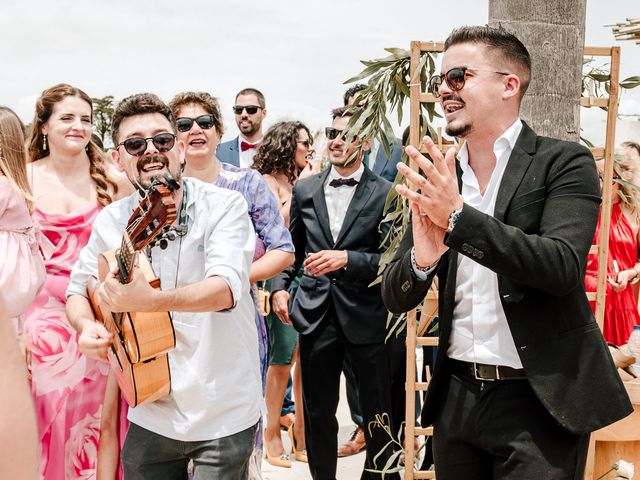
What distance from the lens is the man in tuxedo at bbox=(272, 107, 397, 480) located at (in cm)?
487

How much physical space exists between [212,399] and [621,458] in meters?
1.99

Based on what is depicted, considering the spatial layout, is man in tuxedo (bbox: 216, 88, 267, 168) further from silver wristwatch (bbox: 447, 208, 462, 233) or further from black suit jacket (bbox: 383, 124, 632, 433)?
silver wristwatch (bbox: 447, 208, 462, 233)

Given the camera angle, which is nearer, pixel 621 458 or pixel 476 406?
pixel 476 406

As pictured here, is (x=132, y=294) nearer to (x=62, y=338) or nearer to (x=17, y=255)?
(x=17, y=255)

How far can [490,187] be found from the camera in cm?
267

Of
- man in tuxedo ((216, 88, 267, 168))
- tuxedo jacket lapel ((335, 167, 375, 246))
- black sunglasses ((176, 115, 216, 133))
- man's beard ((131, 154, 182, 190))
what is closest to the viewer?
man's beard ((131, 154, 182, 190))

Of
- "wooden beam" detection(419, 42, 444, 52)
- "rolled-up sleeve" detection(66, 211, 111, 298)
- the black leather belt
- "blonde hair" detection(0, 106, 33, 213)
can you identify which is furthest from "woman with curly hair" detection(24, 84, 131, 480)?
the black leather belt

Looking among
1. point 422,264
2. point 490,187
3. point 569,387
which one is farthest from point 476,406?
point 490,187

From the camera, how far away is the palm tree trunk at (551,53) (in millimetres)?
3352

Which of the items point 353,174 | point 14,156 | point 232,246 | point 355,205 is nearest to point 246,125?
point 353,174

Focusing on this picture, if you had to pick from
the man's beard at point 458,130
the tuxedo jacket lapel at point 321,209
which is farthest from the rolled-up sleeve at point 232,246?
the tuxedo jacket lapel at point 321,209

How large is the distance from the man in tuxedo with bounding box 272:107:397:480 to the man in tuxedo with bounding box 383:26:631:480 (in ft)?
6.64

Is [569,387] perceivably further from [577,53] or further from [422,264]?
[577,53]

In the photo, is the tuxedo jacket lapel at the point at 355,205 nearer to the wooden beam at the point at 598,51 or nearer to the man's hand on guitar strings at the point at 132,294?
the wooden beam at the point at 598,51
